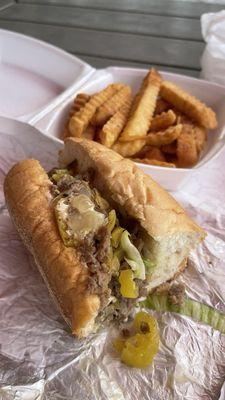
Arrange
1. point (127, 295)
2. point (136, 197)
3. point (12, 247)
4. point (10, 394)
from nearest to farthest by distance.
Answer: point (10, 394) → point (127, 295) → point (136, 197) → point (12, 247)

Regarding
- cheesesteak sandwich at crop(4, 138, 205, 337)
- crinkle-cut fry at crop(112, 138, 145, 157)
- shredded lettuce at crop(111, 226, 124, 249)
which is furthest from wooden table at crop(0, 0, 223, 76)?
shredded lettuce at crop(111, 226, 124, 249)

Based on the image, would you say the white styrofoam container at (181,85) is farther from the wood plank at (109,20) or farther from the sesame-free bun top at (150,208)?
the wood plank at (109,20)

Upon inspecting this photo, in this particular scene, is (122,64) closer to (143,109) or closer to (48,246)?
(143,109)

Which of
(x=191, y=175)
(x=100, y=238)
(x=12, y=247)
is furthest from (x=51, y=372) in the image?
(x=191, y=175)

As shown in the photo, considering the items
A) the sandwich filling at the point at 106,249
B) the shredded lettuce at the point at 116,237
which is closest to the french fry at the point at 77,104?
the sandwich filling at the point at 106,249

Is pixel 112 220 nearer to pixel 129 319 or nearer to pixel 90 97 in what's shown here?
pixel 129 319

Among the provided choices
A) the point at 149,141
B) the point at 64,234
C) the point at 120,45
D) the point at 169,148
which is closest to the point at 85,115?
the point at 149,141

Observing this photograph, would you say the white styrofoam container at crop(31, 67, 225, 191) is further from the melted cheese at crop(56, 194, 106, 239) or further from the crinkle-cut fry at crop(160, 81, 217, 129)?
the melted cheese at crop(56, 194, 106, 239)

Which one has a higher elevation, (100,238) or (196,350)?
(100,238)
